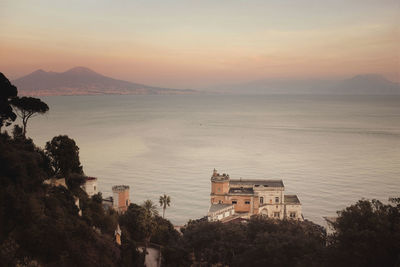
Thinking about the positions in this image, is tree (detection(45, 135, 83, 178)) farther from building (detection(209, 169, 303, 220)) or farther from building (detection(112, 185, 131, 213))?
building (detection(209, 169, 303, 220))

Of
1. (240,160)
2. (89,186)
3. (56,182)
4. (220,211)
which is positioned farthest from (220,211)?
(240,160)

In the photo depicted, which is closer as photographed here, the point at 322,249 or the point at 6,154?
the point at 6,154

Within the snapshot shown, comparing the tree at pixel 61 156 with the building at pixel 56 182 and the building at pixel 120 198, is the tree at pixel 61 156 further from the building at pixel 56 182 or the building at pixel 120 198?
the building at pixel 120 198

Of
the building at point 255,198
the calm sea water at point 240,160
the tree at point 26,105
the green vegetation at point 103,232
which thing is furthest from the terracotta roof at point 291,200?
the tree at point 26,105

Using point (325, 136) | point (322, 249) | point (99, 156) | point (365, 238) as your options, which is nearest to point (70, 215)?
point (322, 249)

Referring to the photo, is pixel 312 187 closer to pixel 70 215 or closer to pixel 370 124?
pixel 70 215

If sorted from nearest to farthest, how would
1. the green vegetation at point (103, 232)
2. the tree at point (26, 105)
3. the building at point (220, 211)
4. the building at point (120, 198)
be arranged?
the green vegetation at point (103, 232), the tree at point (26, 105), the building at point (220, 211), the building at point (120, 198)
